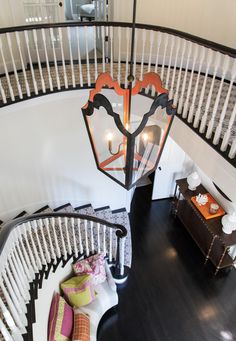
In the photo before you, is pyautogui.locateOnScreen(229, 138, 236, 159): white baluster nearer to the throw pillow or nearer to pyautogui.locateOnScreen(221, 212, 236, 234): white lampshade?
pyautogui.locateOnScreen(221, 212, 236, 234): white lampshade

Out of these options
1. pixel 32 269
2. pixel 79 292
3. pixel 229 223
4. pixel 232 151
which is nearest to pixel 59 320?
pixel 79 292

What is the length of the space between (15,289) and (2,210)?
2.62 meters

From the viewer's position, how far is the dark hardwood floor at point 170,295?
403cm

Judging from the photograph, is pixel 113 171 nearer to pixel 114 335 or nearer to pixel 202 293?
pixel 114 335

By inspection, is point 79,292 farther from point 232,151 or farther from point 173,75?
point 173,75

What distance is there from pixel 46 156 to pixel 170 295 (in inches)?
124

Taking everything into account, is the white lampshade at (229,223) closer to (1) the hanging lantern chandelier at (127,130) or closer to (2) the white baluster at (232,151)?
(2) the white baluster at (232,151)

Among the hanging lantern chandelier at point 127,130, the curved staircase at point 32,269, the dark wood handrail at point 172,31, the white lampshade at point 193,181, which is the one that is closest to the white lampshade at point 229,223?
the white lampshade at point 193,181

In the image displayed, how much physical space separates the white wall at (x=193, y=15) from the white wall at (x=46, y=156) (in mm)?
1892

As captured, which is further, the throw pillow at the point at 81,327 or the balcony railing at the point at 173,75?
the throw pillow at the point at 81,327

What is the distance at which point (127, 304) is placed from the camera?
4344 mm

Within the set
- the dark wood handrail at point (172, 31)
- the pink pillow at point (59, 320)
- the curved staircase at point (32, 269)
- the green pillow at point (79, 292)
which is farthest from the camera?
the green pillow at point (79, 292)

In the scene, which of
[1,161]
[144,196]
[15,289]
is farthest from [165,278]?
[1,161]

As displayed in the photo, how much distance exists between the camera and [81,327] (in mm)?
3484
